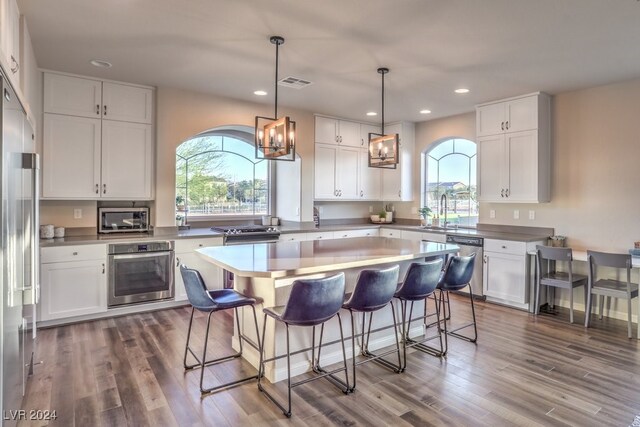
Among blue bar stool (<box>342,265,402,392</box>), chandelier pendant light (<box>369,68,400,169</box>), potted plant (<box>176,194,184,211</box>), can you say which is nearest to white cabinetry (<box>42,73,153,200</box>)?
potted plant (<box>176,194,184,211</box>)

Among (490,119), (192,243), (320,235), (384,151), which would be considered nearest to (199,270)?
(192,243)

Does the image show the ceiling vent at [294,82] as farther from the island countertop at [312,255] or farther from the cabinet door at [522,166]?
the cabinet door at [522,166]

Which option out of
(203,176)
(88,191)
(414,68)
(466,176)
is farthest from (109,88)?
(466,176)

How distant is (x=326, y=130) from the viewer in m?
6.03

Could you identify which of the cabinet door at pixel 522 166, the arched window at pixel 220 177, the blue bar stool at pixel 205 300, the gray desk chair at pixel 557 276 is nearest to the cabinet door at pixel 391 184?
the cabinet door at pixel 522 166

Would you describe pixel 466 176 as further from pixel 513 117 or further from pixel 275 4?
pixel 275 4

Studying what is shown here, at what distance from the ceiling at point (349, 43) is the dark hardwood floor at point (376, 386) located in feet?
8.83

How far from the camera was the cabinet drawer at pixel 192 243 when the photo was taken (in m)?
4.51

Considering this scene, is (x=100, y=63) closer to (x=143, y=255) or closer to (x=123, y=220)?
(x=123, y=220)

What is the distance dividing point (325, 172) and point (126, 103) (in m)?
2.93

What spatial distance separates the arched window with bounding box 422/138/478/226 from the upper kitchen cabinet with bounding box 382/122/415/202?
0.89 ft

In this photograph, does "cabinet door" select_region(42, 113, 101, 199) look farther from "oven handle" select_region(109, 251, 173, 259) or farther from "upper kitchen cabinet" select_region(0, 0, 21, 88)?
"upper kitchen cabinet" select_region(0, 0, 21, 88)

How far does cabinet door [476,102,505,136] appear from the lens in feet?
16.4

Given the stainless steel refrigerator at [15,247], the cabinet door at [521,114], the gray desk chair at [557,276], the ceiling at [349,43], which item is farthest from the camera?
the cabinet door at [521,114]
